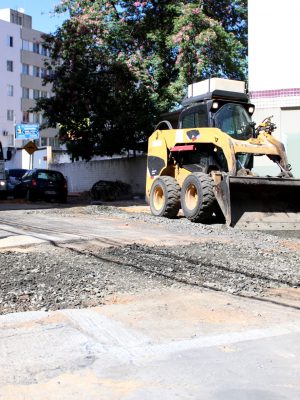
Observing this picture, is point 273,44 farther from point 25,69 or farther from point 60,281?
point 25,69

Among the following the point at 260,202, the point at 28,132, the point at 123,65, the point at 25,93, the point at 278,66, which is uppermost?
the point at 25,93

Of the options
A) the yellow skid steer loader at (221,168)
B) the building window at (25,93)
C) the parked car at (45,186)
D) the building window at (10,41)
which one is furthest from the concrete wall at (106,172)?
the building window at (10,41)

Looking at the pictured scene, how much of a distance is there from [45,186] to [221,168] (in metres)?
11.4

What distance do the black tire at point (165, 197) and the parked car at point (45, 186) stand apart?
29.1 feet

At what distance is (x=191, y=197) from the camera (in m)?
13.7

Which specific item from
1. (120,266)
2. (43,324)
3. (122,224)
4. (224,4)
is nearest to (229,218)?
(122,224)

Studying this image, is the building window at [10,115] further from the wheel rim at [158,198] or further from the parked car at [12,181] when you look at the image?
the wheel rim at [158,198]

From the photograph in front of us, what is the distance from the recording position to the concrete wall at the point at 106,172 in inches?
1080

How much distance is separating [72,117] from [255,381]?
905 inches

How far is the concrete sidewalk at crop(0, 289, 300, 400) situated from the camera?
3842mm

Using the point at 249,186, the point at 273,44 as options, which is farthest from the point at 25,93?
the point at 249,186

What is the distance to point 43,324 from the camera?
5.32m

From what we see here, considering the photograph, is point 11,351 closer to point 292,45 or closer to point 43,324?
point 43,324

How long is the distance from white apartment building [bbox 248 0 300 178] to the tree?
417cm
